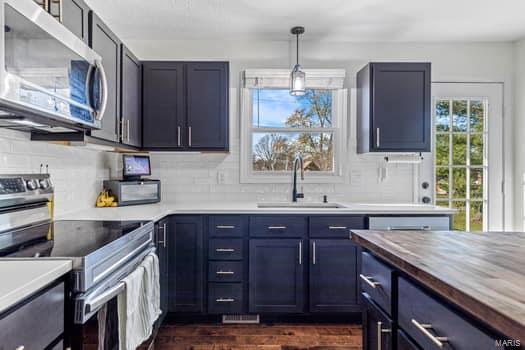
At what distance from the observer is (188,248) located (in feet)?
8.75

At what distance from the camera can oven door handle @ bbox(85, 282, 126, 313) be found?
1198 mm

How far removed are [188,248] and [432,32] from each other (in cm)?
277

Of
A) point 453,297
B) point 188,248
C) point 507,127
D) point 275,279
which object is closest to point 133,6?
point 188,248

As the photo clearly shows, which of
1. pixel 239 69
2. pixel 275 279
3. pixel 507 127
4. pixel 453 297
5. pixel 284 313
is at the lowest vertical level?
pixel 284 313

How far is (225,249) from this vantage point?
8.82 feet

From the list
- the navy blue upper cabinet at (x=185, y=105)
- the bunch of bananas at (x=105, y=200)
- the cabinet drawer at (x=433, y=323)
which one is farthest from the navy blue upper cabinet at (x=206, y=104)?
the cabinet drawer at (x=433, y=323)

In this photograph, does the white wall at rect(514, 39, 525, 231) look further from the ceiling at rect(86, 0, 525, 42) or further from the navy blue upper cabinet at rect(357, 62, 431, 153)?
the navy blue upper cabinet at rect(357, 62, 431, 153)

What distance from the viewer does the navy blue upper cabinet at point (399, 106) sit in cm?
300

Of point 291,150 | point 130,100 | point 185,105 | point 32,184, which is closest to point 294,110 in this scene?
point 291,150

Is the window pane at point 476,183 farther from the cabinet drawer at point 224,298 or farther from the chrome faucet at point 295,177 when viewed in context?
the cabinet drawer at point 224,298

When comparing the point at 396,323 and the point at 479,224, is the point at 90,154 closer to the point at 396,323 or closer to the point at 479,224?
the point at 396,323

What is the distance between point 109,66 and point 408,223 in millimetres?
A: 2368

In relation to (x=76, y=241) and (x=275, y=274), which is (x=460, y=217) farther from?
(x=76, y=241)

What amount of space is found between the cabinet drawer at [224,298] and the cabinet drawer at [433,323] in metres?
1.74
